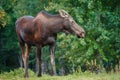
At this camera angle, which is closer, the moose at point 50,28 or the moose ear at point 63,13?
the moose at point 50,28

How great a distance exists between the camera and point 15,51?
56.1 m

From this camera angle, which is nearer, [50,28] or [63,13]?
[50,28]

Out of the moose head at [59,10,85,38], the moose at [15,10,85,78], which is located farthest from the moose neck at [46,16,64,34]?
the moose head at [59,10,85,38]

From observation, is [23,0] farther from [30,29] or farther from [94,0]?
[30,29]

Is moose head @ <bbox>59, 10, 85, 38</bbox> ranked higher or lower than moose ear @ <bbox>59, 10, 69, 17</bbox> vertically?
lower

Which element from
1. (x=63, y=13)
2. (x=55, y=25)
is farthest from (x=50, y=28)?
(x=63, y=13)

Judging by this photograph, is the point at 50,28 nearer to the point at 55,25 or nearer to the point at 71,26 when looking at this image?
the point at 55,25

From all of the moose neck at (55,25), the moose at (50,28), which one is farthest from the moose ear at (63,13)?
the moose neck at (55,25)

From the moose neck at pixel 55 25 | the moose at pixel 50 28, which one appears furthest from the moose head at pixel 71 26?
the moose neck at pixel 55 25

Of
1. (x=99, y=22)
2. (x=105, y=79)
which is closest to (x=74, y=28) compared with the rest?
(x=105, y=79)

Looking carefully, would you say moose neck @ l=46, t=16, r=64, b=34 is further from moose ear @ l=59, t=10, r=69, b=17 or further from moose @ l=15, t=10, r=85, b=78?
moose ear @ l=59, t=10, r=69, b=17

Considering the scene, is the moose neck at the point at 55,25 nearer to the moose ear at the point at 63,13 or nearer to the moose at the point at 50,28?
the moose at the point at 50,28

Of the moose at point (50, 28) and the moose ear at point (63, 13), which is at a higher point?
the moose ear at point (63, 13)

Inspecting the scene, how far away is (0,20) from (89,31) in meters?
5.79
